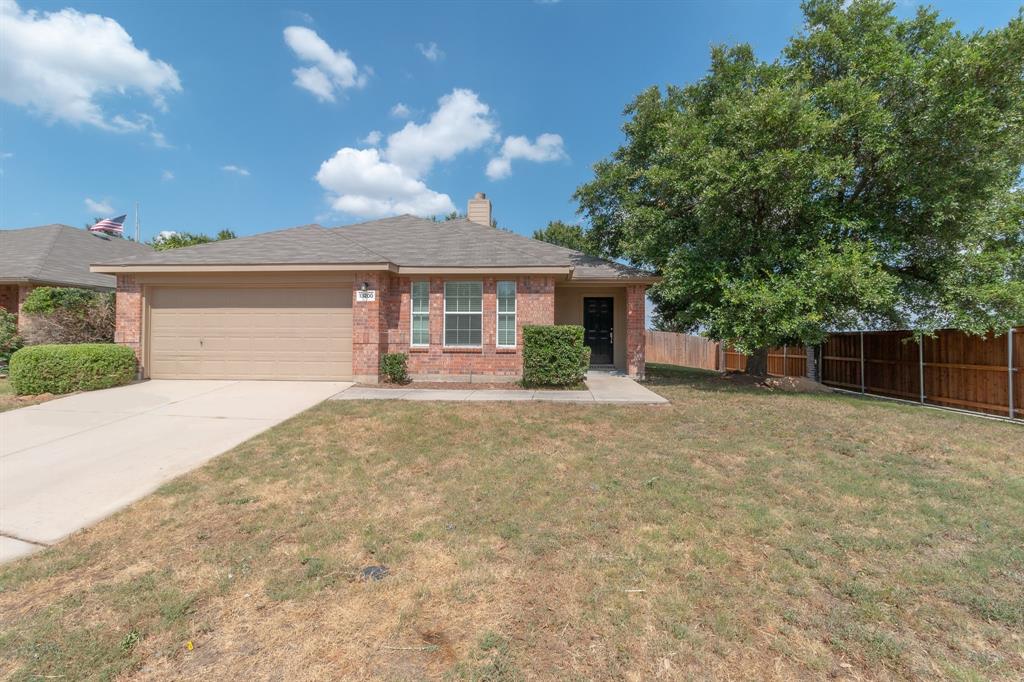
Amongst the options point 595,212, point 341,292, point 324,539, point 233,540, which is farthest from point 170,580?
point 595,212

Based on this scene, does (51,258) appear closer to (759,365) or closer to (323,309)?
(323,309)

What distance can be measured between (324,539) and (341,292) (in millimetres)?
8029

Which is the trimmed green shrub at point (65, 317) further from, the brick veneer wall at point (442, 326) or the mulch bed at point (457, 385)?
the mulch bed at point (457, 385)

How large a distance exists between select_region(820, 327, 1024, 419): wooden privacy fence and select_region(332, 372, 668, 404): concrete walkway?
21.8 ft

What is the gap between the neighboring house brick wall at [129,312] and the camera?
10391mm

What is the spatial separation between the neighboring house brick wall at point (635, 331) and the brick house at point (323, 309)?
8.46ft

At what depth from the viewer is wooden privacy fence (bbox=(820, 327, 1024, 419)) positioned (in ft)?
27.7

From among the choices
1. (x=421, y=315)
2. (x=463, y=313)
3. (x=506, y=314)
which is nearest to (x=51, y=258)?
(x=421, y=315)

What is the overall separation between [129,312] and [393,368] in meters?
6.56

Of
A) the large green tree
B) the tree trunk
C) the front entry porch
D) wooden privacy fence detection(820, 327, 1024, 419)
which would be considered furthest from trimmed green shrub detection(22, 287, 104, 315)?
wooden privacy fence detection(820, 327, 1024, 419)

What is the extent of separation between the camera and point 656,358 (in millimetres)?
24469

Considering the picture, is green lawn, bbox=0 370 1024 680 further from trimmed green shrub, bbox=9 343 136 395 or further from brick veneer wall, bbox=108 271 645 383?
trimmed green shrub, bbox=9 343 136 395

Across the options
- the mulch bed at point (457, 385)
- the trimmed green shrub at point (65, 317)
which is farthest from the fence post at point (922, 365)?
the trimmed green shrub at point (65, 317)

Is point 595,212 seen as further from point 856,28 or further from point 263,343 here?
point 263,343
